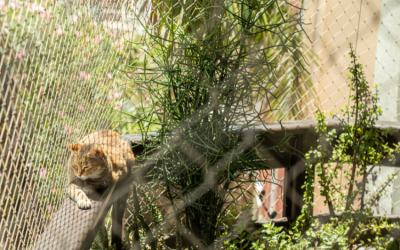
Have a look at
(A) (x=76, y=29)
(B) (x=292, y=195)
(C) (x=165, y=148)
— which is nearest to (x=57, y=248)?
(C) (x=165, y=148)

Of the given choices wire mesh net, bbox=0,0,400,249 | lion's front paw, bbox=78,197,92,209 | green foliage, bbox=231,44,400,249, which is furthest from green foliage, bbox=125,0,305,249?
green foliage, bbox=231,44,400,249

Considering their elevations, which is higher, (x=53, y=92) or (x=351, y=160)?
(x=53, y=92)

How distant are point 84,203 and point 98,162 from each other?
237mm

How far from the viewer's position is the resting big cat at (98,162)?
1103 mm

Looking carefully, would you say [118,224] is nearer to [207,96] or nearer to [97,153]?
[97,153]

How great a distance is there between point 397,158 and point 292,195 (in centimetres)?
55

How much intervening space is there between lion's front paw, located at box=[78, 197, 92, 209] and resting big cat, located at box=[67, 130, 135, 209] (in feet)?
0.44

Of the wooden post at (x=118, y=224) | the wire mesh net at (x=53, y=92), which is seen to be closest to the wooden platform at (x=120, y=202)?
the wooden post at (x=118, y=224)

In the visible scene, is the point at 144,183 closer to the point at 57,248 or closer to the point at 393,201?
the point at 57,248

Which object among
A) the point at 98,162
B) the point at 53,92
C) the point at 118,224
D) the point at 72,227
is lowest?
the point at 118,224

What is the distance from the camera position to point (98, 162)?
112 centimetres

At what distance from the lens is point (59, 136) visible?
1.07m

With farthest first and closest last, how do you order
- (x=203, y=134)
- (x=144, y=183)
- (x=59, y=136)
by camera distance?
1. (x=144, y=183)
2. (x=59, y=136)
3. (x=203, y=134)

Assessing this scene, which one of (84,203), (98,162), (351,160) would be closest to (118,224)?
(98,162)
